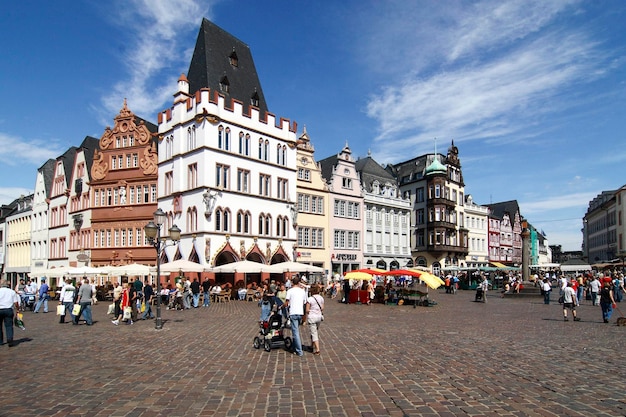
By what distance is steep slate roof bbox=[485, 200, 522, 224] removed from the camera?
91.5 meters

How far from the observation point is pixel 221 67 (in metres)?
43.8

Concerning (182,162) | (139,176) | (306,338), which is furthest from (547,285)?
(139,176)

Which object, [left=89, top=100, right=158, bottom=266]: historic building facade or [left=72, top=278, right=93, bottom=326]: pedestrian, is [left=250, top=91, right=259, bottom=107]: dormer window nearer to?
[left=89, top=100, right=158, bottom=266]: historic building facade

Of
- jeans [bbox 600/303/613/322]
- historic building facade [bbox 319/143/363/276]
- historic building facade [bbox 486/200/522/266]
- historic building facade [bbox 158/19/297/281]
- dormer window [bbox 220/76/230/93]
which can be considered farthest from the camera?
historic building facade [bbox 486/200/522/266]

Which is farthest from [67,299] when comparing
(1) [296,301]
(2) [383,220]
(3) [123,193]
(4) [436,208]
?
(4) [436,208]

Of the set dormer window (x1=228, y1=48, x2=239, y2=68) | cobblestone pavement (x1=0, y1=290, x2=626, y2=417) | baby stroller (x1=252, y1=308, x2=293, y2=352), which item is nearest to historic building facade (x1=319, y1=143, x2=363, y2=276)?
dormer window (x1=228, y1=48, x2=239, y2=68)

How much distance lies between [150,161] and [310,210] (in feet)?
52.9

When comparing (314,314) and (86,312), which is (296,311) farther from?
(86,312)

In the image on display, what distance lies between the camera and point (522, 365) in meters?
10.3

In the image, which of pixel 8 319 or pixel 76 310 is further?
pixel 76 310

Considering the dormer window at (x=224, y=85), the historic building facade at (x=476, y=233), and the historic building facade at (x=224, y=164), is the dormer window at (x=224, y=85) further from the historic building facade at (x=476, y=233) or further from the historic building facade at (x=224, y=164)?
the historic building facade at (x=476, y=233)

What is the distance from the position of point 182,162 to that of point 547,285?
2867 cm

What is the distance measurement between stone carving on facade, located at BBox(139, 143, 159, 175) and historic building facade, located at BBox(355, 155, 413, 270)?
77.9 feet

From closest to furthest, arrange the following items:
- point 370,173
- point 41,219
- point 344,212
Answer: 1. point 344,212
2. point 41,219
3. point 370,173
